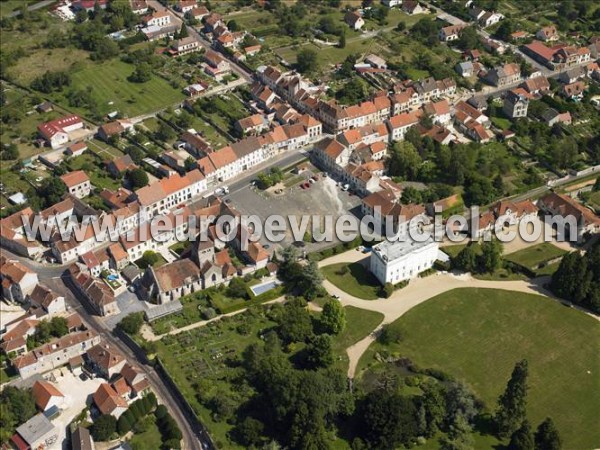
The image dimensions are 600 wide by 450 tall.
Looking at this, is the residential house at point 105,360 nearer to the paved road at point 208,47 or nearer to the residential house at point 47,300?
the residential house at point 47,300

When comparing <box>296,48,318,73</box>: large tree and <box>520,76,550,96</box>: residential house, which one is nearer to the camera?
<box>520,76,550,96</box>: residential house

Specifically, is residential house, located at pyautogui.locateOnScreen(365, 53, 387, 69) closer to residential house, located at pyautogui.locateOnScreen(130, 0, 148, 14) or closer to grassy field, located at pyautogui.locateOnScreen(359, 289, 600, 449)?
residential house, located at pyautogui.locateOnScreen(130, 0, 148, 14)

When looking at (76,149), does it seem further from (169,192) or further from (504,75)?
(504,75)

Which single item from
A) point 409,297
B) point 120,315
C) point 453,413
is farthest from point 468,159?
point 120,315

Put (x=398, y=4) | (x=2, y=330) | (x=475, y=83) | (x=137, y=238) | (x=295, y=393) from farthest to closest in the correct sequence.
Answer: (x=398, y=4), (x=475, y=83), (x=137, y=238), (x=2, y=330), (x=295, y=393)

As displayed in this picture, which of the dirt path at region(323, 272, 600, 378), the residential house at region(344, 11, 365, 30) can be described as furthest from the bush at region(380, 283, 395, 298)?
the residential house at region(344, 11, 365, 30)

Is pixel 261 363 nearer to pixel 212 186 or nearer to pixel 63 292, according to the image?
pixel 63 292
